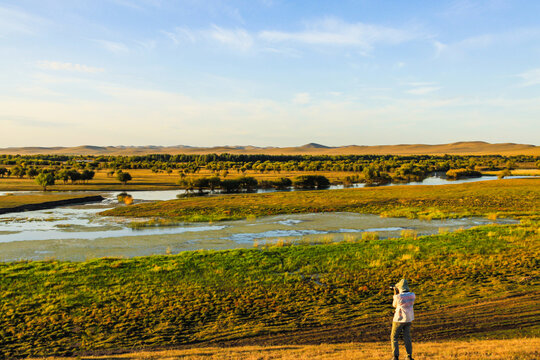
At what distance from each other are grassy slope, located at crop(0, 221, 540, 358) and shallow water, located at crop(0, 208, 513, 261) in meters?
4.14

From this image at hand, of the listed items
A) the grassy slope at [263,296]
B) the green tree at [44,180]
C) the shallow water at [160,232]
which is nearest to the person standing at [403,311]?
the grassy slope at [263,296]

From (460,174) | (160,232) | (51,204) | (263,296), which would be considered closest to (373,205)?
(160,232)

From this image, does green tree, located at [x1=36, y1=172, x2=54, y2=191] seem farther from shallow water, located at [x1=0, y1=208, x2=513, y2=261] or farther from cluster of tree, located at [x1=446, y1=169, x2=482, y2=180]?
cluster of tree, located at [x1=446, y1=169, x2=482, y2=180]

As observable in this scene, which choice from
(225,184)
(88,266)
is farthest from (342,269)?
(225,184)

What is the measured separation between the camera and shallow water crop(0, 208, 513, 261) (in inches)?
1091

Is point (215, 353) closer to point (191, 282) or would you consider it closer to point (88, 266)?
point (191, 282)

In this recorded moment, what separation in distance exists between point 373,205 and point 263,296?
3710 centimetres

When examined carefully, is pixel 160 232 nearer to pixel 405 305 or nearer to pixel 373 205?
pixel 373 205

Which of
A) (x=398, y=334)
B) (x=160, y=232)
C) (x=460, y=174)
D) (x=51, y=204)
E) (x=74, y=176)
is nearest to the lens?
(x=398, y=334)

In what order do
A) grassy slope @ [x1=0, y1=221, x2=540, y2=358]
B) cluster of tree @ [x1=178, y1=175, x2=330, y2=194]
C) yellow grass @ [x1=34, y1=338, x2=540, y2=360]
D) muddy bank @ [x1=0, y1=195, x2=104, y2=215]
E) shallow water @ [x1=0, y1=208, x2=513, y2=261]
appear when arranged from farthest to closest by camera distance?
cluster of tree @ [x1=178, y1=175, x2=330, y2=194] → muddy bank @ [x1=0, y1=195, x2=104, y2=215] → shallow water @ [x1=0, y1=208, x2=513, y2=261] → grassy slope @ [x1=0, y1=221, x2=540, y2=358] → yellow grass @ [x1=34, y1=338, x2=540, y2=360]

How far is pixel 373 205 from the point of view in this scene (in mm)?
51344

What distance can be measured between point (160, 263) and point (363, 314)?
13.1 metres

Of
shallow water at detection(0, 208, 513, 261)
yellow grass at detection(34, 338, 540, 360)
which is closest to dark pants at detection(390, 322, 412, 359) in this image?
yellow grass at detection(34, 338, 540, 360)

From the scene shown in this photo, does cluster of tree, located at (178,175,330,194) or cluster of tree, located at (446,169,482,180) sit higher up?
cluster of tree, located at (446,169,482,180)
